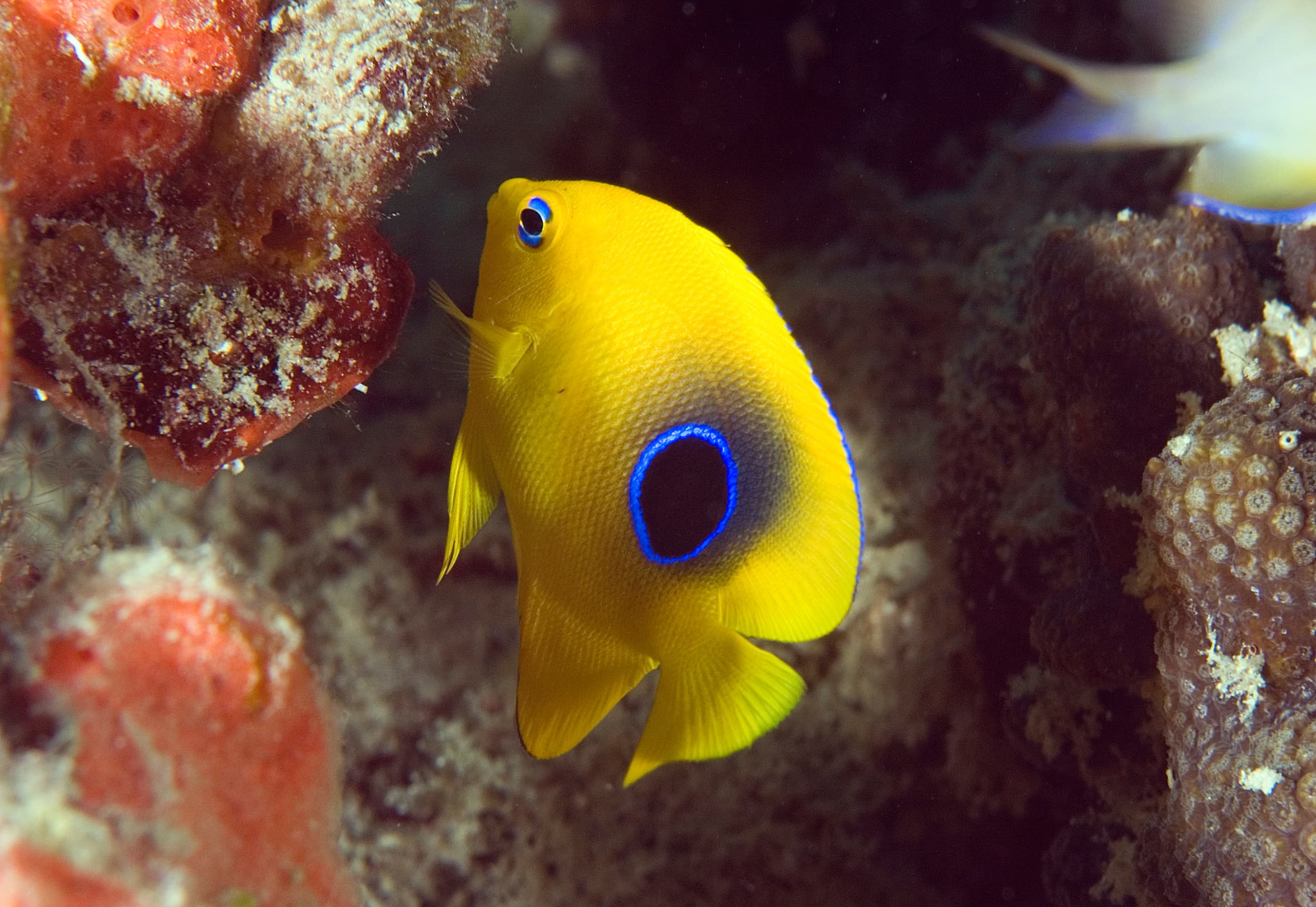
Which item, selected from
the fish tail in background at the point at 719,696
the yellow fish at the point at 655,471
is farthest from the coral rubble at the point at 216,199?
the fish tail in background at the point at 719,696

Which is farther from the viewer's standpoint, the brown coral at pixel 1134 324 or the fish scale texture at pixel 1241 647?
the brown coral at pixel 1134 324

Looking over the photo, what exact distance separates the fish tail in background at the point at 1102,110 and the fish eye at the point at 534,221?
6.62ft

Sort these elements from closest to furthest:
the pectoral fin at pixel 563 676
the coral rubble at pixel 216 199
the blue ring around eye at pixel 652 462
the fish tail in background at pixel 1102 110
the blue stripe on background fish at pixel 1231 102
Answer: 1. the coral rubble at pixel 216 199
2. the blue ring around eye at pixel 652 462
3. the pectoral fin at pixel 563 676
4. the blue stripe on background fish at pixel 1231 102
5. the fish tail in background at pixel 1102 110

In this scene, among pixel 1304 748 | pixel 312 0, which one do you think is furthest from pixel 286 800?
pixel 1304 748

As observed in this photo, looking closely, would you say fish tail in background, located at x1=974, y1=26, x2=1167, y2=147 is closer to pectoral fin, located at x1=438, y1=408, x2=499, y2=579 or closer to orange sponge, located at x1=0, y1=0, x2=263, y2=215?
pectoral fin, located at x1=438, y1=408, x2=499, y2=579

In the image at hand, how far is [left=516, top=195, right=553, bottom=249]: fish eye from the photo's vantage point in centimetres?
196

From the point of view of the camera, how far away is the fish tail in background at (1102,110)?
2764 millimetres

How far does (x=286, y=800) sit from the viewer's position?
4.47ft

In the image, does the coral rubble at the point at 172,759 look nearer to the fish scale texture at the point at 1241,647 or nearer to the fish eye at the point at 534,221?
the fish eye at the point at 534,221

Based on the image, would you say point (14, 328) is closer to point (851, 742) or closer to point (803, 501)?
point (803, 501)

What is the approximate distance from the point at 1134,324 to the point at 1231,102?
75cm

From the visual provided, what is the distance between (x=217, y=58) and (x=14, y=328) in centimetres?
73

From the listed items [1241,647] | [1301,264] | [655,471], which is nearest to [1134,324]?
[1301,264]

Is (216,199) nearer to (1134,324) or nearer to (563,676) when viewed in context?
(563,676)
